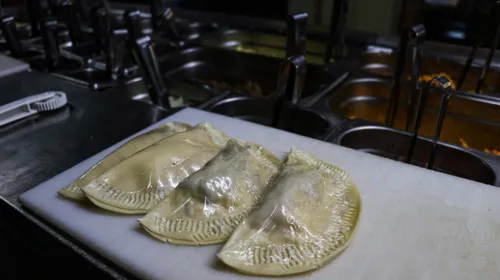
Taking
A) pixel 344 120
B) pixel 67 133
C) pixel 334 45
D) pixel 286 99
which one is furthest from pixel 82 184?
pixel 334 45

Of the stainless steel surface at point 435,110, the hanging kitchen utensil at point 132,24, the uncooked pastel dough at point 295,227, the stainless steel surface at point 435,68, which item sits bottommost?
the stainless steel surface at point 435,110

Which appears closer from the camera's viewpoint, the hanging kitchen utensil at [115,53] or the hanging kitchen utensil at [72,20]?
the hanging kitchen utensil at [115,53]

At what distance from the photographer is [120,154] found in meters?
0.95

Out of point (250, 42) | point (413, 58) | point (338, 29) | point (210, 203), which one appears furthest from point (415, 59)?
point (250, 42)

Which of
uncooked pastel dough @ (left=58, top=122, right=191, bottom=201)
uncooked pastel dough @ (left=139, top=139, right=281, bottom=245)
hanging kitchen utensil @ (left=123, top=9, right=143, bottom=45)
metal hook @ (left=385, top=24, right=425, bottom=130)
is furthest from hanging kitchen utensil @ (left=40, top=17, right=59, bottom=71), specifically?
metal hook @ (left=385, top=24, right=425, bottom=130)

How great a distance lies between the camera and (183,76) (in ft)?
6.42

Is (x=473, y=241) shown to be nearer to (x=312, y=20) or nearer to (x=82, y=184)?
(x=82, y=184)

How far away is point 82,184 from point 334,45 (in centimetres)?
135

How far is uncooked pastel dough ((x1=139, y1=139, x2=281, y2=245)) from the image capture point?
0.74 m

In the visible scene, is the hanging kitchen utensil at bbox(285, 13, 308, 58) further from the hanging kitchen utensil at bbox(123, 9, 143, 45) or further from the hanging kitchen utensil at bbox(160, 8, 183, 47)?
the hanging kitchen utensil at bbox(160, 8, 183, 47)

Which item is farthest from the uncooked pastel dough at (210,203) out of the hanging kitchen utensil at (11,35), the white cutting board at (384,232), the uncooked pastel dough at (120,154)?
the hanging kitchen utensil at (11,35)

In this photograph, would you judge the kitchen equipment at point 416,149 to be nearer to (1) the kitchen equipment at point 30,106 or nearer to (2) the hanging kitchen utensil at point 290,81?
(2) the hanging kitchen utensil at point 290,81

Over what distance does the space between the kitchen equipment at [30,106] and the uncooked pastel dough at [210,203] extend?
70cm

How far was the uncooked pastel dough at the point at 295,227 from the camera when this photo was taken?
2.23 feet
